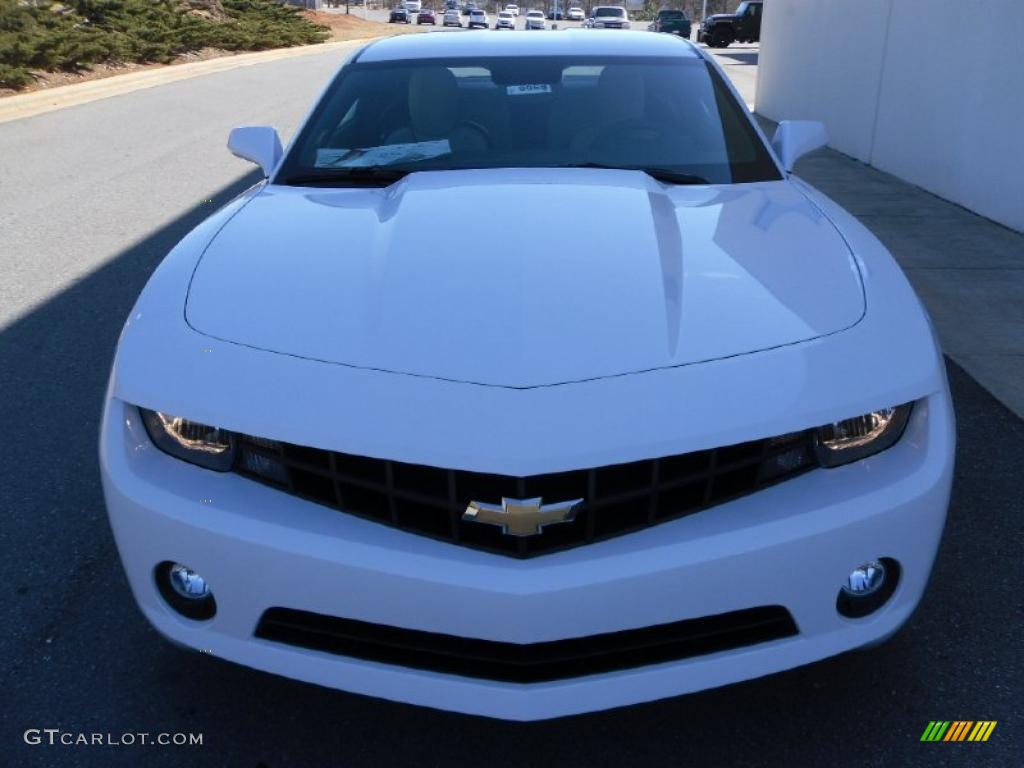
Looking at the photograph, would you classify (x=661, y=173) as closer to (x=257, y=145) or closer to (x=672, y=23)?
(x=257, y=145)

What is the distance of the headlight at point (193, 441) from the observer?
2.12 metres

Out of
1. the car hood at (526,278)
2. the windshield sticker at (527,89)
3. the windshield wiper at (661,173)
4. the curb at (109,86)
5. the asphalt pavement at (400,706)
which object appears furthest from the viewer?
the curb at (109,86)

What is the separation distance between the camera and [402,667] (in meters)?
2.01

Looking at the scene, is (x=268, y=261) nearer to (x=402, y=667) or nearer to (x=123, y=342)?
(x=123, y=342)

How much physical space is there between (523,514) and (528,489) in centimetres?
5

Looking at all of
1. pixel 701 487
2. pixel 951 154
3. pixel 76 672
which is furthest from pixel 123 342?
pixel 951 154

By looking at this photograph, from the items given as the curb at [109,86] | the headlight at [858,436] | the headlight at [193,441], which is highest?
the headlight at [193,441]

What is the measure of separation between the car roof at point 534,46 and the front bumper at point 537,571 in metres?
2.23

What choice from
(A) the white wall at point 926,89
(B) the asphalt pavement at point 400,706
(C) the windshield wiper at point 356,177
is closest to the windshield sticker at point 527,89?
(C) the windshield wiper at point 356,177

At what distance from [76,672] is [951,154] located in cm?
812

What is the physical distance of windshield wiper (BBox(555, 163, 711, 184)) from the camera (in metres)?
3.21

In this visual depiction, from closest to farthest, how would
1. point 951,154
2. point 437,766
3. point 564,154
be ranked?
point 437,766, point 564,154, point 951,154

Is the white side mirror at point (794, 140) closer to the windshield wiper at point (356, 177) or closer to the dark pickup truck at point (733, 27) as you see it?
the windshield wiper at point (356, 177)

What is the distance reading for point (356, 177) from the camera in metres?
3.30
